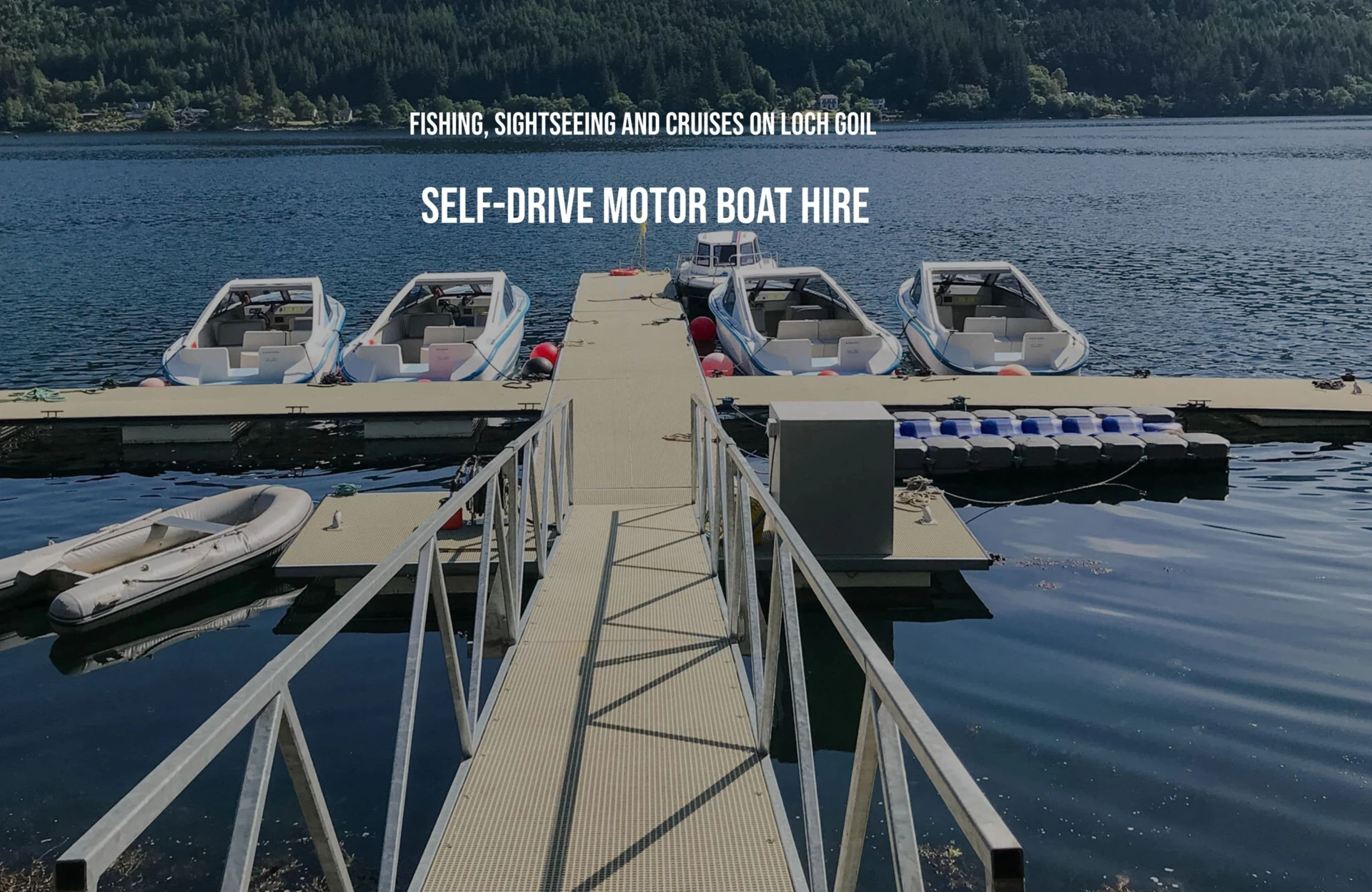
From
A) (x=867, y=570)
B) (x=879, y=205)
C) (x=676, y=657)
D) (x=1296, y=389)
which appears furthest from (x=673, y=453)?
(x=879, y=205)

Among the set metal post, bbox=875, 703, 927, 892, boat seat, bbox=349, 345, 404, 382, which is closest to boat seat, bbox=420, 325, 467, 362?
boat seat, bbox=349, 345, 404, 382

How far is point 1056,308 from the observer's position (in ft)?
101

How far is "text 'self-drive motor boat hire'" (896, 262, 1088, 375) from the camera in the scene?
62.8 ft

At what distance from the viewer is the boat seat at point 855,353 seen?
19.0 meters

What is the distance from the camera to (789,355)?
1939cm

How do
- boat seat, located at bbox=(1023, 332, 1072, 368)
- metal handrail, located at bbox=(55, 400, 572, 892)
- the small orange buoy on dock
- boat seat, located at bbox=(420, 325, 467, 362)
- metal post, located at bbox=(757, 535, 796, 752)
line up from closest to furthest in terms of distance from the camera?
metal handrail, located at bbox=(55, 400, 572, 892), metal post, located at bbox=(757, 535, 796, 752), boat seat, located at bbox=(1023, 332, 1072, 368), the small orange buoy on dock, boat seat, located at bbox=(420, 325, 467, 362)

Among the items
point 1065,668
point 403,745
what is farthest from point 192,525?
point 403,745

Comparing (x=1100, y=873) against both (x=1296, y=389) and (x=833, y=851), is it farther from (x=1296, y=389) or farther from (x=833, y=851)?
(x=1296, y=389)

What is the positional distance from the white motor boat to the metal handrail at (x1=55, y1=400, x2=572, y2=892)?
188 inches

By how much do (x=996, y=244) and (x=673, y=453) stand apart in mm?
34638

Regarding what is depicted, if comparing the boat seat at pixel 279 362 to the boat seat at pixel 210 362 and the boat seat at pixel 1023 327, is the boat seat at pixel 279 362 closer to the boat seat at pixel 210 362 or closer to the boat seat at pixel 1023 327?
the boat seat at pixel 210 362

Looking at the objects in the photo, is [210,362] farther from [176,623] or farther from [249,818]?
[249,818]

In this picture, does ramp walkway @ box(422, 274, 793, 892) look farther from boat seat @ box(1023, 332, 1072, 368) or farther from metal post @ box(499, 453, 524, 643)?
boat seat @ box(1023, 332, 1072, 368)

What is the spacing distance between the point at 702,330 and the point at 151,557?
16087 mm
